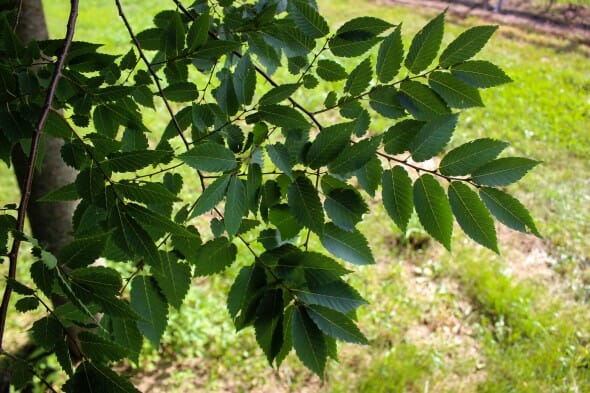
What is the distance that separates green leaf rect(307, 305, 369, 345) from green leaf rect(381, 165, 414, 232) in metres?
0.25

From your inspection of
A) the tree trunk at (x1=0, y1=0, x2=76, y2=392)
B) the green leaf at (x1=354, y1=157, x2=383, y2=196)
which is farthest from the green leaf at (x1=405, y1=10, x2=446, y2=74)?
the tree trunk at (x1=0, y1=0, x2=76, y2=392)

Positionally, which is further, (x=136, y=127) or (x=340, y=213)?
(x=136, y=127)

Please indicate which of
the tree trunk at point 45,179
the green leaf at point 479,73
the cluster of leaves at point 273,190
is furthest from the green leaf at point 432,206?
the tree trunk at point 45,179

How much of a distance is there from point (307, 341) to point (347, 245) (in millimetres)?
229

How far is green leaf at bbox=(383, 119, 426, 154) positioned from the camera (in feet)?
3.53

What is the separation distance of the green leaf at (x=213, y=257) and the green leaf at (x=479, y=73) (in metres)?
0.60

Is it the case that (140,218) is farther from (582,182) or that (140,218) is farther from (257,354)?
(582,182)

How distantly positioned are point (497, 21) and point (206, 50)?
36.3 ft

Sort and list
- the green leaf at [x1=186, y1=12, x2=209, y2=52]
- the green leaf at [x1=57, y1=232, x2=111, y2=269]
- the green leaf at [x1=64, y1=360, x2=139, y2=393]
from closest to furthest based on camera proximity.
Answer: the green leaf at [x1=64, y1=360, x2=139, y2=393] → the green leaf at [x1=57, y1=232, x2=111, y2=269] → the green leaf at [x1=186, y1=12, x2=209, y2=52]

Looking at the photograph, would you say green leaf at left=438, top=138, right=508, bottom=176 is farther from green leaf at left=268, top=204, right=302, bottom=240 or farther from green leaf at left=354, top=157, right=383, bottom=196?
green leaf at left=268, top=204, right=302, bottom=240

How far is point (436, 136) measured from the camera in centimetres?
102

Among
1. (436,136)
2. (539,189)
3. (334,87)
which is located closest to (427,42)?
(436,136)

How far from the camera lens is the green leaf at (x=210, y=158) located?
93cm

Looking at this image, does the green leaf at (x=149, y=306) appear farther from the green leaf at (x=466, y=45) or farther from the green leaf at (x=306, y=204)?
the green leaf at (x=466, y=45)
